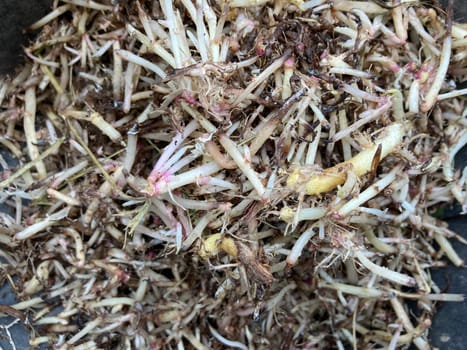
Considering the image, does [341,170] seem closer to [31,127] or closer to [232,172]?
[232,172]

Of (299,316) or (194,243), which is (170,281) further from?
(299,316)

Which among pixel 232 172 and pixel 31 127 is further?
pixel 31 127

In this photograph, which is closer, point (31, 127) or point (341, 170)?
point (341, 170)

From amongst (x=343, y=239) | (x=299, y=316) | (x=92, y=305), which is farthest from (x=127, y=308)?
(x=343, y=239)

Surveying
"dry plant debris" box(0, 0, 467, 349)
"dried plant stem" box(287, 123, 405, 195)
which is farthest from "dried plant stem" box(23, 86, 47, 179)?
"dried plant stem" box(287, 123, 405, 195)

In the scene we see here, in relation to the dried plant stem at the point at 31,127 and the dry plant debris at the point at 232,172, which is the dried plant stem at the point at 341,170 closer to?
the dry plant debris at the point at 232,172

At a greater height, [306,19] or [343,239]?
[306,19]

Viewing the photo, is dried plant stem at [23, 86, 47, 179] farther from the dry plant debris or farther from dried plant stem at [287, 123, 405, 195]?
dried plant stem at [287, 123, 405, 195]

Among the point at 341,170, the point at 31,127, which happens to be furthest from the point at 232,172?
the point at 31,127
